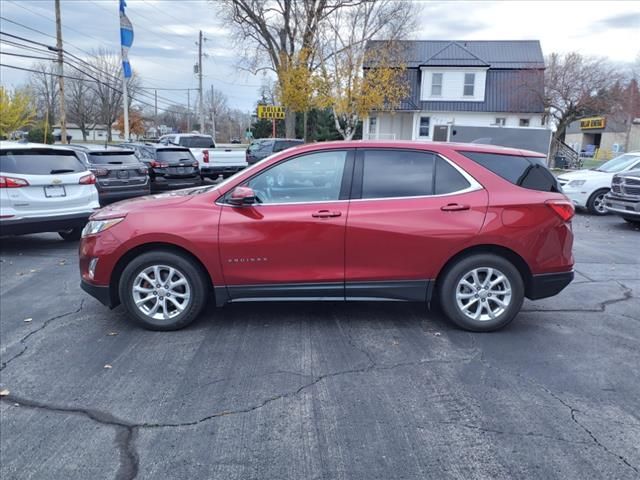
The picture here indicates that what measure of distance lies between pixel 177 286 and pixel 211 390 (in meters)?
1.34

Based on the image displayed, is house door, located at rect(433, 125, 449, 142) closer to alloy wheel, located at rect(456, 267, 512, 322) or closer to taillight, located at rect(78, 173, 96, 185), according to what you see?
taillight, located at rect(78, 173, 96, 185)

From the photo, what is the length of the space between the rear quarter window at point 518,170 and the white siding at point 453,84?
3134cm

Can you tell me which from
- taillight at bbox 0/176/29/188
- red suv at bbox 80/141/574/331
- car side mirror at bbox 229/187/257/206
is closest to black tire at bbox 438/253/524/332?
red suv at bbox 80/141/574/331

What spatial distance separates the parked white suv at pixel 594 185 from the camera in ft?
43.0

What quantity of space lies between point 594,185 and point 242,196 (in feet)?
38.5

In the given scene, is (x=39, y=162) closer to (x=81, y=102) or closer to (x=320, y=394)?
(x=320, y=394)

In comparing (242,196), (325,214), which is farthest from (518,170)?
(242,196)

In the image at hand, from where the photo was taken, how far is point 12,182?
302 inches

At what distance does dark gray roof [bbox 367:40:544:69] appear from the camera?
110 ft

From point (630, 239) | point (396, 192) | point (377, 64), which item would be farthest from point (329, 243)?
point (377, 64)

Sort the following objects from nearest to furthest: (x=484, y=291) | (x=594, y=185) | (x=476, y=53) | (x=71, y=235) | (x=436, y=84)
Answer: (x=484, y=291)
(x=71, y=235)
(x=594, y=185)
(x=436, y=84)
(x=476, y=53)

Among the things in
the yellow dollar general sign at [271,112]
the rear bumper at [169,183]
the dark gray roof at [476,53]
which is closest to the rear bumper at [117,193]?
the rear bumper at [169,183]

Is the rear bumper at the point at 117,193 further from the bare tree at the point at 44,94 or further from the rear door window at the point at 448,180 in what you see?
the bare tree at the point at 44,94

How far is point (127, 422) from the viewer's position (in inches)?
128
